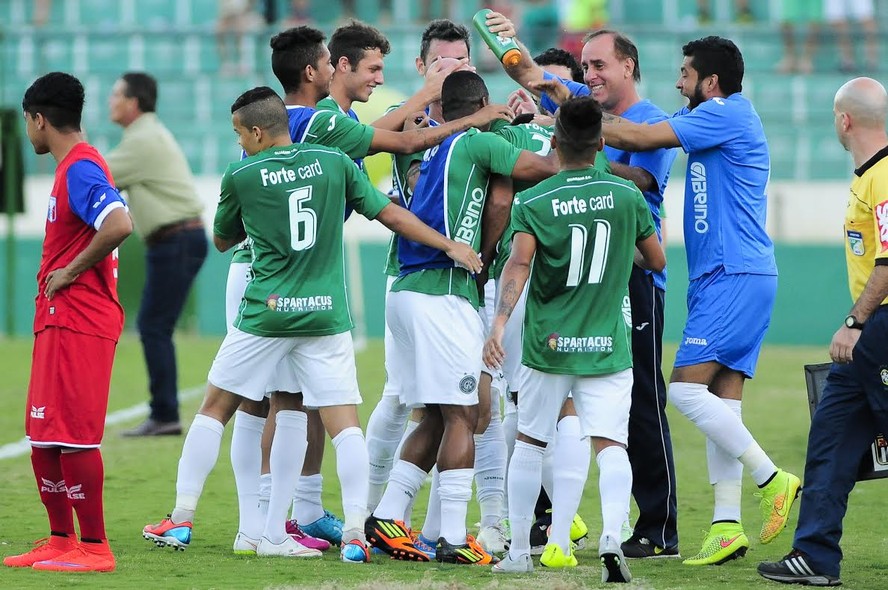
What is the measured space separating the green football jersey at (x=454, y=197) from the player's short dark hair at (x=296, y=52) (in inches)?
27.5

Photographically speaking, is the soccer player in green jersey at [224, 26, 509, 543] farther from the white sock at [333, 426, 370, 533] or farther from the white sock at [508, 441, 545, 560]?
the white sock at [508, 441, 545, 560]

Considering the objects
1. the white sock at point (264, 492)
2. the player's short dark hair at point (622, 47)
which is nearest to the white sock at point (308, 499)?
the white sock at point (264, 492)

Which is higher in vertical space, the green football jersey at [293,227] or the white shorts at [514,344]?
the green football jersey at [293,227]

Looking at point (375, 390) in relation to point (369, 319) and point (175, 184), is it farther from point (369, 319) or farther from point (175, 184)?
point (369, 319)

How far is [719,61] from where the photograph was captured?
6.33 m

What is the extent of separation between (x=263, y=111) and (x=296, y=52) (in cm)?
43

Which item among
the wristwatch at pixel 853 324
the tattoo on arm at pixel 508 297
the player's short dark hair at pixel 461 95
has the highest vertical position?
the player's short dark hair at pixel 461 95

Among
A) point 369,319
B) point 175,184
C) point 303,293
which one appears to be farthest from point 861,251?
point 369,319

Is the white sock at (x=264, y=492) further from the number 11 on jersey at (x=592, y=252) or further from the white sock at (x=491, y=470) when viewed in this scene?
the number 11 on jersey at (x=592, y=252)

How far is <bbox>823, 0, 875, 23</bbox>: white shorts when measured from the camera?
2169 cm

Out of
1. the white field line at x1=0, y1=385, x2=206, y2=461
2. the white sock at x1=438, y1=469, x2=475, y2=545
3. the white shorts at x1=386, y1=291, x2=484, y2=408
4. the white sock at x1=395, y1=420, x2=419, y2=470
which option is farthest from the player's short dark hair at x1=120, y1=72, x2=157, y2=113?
the white sock at x1=438, y1=469, x2=475, y2=545

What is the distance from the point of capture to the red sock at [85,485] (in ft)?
19.0

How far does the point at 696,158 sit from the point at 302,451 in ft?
7.31

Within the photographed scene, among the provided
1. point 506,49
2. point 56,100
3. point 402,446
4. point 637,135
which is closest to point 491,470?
point 402,446
